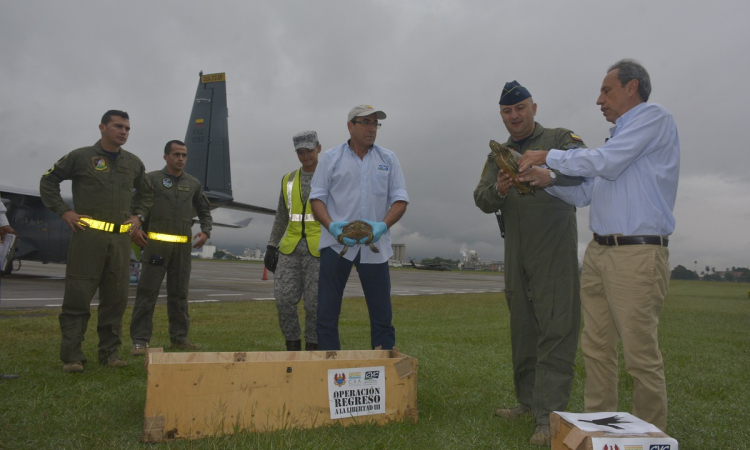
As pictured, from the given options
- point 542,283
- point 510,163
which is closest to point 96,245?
point 510,163

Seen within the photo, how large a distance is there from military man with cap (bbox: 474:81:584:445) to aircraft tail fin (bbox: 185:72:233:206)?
17.0 meters

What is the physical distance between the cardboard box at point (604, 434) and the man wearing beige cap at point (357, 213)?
149cm

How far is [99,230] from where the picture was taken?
14.9 ft

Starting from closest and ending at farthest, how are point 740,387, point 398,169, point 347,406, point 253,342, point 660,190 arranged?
point 660,190, point 347,406, point 398,169, point 740,387, point 253,342

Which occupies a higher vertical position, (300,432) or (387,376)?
(387,376)

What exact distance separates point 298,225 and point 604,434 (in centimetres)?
332

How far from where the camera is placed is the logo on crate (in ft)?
9.35

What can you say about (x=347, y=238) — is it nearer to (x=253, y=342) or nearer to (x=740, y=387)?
(x=253, y=342)

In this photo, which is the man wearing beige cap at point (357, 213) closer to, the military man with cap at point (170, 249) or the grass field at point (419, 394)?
the grass field at point (419, 394)

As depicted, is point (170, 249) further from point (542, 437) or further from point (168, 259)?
point (542, 437)

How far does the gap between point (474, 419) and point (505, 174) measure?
160 centimetres

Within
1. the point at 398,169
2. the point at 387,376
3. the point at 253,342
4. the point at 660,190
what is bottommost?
the point at 253,342

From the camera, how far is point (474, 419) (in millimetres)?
3174

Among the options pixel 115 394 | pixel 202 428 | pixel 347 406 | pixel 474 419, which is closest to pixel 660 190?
pixel 474 419
